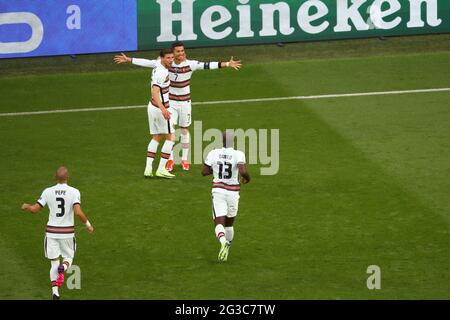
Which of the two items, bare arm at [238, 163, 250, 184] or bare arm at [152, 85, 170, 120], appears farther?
bare arm at [152, 85, 170, 120]

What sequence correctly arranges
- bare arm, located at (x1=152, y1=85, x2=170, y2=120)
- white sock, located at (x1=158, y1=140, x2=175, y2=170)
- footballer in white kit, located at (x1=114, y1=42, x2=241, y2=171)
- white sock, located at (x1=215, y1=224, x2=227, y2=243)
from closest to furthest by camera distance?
1. white sock, located at (x1=215, y1=224, x2=227, y2=243)
2. bare arm, located at (x1=152, y1=85, x2=170, y2=120)
3. white sock, located at (x1=158, y1=140, x2=175, y2=170)
4. footballer in white kit, located at (x1=114, y1=42, x2=241, y2=171)

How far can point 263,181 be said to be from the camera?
22922 millimetres

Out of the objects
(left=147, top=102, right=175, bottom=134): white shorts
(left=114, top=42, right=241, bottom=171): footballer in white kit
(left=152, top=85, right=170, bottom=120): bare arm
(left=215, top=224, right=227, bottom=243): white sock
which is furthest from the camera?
(left=114, top=42, right=241, bottom=171): footballer in white kit

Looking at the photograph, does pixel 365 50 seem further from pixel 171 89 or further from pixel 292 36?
pixel 171 89

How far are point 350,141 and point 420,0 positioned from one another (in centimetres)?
785

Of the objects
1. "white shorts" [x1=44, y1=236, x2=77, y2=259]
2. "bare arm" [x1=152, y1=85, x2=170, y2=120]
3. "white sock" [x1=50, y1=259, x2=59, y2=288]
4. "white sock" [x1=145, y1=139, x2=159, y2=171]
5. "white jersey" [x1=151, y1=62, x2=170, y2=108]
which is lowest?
"white sock" [x1=50, y1=259, x2=59, y2=288]

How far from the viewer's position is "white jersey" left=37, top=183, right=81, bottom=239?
1720 centimetres

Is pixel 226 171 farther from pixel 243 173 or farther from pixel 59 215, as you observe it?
pixel 59 215

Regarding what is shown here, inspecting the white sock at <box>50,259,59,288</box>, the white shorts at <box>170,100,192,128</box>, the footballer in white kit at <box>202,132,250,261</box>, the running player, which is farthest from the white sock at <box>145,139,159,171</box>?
the white sock at <box>50,259,59,288</box>

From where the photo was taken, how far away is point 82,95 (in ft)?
96.0

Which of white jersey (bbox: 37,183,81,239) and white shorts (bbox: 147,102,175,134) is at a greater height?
white shorts (bbox: 147,102,175,134)

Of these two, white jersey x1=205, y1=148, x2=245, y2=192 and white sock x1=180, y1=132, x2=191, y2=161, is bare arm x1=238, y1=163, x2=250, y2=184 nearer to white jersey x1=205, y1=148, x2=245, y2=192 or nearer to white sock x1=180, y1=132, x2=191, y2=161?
white jersey x1=205, y1=148, x2=245, y2=192

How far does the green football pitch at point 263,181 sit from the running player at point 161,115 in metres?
0.32

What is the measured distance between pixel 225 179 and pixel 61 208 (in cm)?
277
